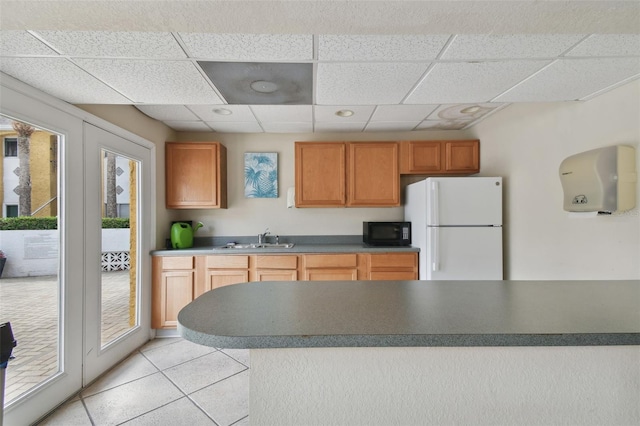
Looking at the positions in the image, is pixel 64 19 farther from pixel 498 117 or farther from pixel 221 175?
pixel 498 117

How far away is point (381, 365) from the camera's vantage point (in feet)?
2.62

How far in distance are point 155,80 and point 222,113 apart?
0.93 m

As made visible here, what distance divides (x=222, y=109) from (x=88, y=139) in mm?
1086

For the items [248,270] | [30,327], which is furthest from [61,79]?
[248,270]

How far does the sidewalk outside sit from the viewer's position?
1.57 meters

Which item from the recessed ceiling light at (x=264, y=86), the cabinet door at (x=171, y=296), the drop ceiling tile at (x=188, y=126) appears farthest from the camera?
the drop ceiling tile at (x=188, y=126)

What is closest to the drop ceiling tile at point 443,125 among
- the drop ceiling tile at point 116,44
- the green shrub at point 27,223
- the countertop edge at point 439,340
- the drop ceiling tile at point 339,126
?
the drop ceiling tile at point 339,126

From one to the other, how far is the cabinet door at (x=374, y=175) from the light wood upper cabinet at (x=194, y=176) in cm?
158

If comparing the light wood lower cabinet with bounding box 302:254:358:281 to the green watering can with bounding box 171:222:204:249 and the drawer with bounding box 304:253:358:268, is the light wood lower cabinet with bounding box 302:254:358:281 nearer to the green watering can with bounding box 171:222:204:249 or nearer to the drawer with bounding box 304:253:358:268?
the drawer with bounding box 304:253:358:268

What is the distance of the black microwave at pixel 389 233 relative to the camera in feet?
9.95

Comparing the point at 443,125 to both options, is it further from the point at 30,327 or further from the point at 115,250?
the point at 30,327

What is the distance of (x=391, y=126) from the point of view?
3078 millimetres

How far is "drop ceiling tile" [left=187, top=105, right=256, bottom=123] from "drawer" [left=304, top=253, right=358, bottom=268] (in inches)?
63.2

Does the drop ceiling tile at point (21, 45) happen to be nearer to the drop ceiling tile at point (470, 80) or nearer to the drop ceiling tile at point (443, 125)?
the drop ceiling tile at point (470, 80)
